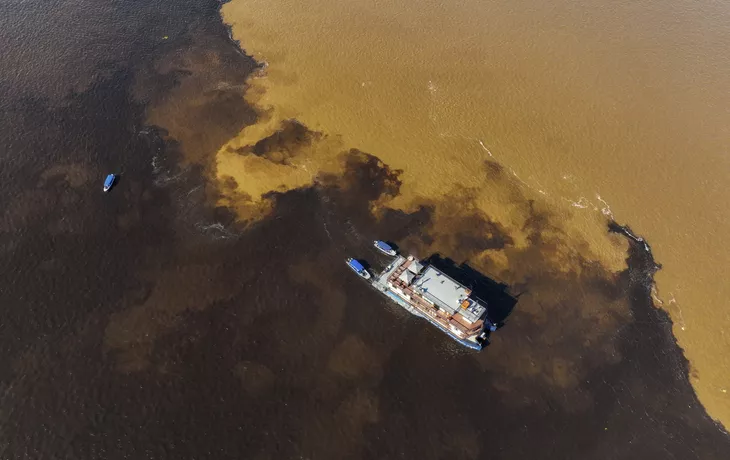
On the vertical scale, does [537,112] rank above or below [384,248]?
above

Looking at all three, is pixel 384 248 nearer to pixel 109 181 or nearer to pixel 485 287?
pixel 485 287

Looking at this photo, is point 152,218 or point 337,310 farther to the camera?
Answer: point 152,218

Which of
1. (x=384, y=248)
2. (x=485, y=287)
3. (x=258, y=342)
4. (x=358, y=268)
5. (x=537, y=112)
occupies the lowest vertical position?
(x=258, y=342)

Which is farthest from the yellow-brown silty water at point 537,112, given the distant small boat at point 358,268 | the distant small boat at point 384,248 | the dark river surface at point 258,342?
the distant small boat at point 358,268

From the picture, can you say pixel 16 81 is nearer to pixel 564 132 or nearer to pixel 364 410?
pixel 364 410

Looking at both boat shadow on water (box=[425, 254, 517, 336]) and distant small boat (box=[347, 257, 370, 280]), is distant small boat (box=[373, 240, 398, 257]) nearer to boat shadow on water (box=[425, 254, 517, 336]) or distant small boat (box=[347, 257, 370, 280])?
distant small boat (box=[347, 257, 370, 280])

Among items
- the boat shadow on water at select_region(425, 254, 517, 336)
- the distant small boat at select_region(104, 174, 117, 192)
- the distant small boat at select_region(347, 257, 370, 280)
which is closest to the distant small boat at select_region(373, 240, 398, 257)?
the distant small boat at select_region(347, 257, 370, 280)

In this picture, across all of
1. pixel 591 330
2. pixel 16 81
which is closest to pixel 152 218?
pixel 16 81

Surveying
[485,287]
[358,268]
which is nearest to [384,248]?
[358,268]

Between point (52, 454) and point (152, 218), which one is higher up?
point (152, 218)
